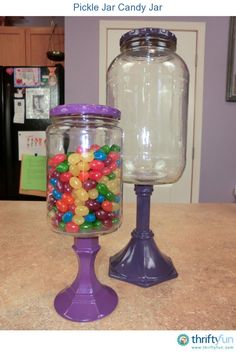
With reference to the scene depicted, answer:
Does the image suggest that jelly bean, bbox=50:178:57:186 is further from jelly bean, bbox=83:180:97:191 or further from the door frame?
the door frame

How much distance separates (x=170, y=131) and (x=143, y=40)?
27 cm

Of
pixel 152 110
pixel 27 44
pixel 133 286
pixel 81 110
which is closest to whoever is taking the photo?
pixel 81 110

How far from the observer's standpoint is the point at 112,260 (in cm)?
67

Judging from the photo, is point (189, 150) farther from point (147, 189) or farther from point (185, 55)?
point (147, 189)

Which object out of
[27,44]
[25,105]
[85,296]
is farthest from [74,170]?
[27,44]

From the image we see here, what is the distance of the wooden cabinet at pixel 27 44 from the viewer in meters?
2.43

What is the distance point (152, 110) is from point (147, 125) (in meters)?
0.04

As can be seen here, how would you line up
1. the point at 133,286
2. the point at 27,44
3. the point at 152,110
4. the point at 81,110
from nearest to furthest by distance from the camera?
the point at 81,110
the point at 133,286
the point at 152,110
the point at 27,44

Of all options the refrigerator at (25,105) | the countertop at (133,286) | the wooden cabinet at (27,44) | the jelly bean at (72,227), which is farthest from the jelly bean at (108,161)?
the wooden cabinet at (27,44)

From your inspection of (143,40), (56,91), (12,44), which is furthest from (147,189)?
(12,44)

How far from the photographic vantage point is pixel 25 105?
2184 millimetres

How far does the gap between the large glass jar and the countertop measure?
0.21 meters

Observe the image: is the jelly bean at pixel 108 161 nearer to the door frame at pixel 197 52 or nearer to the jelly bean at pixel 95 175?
the jelly bean at pixel 95 175

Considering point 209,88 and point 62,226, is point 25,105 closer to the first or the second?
point 209,88
